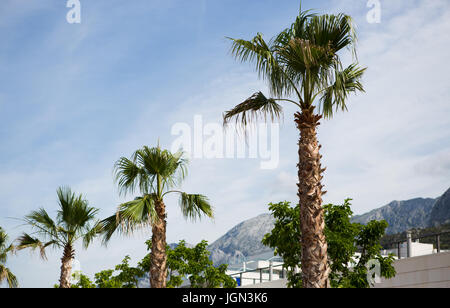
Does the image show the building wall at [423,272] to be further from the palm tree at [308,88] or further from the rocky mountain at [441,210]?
the rocky mountain at [441,210]

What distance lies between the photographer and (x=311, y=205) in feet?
34.2

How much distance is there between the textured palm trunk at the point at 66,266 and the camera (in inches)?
781

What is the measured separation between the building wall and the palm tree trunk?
366 inches

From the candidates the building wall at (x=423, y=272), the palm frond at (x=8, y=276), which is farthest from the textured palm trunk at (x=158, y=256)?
the palm frond at (x=8, y=276)

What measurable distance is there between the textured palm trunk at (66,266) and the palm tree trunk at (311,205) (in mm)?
12692

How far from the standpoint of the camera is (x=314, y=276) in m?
9.97

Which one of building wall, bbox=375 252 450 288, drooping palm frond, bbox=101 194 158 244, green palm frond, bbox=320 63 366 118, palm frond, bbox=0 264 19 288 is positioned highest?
green palm frond, bbox=320 63 366 118

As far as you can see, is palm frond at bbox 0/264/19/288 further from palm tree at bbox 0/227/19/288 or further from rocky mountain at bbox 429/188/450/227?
rocky mountain at bbox 429/188/450/227

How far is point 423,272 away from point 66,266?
1403 centimetres

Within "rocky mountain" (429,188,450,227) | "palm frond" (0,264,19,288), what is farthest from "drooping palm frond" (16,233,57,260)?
"rocky mountain" (429,188,450,227)

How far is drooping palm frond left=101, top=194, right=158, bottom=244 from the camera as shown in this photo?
14.7m

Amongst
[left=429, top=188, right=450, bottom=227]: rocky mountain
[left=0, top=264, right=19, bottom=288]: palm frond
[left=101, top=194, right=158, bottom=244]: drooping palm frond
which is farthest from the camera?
[left=429, top=188, right=450, bottom=227]: rocky mountain

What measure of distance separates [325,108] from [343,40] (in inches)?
70.5
